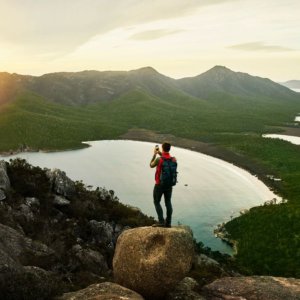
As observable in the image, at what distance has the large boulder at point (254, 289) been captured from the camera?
15.6 m

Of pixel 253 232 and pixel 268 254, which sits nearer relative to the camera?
pixel 268 254

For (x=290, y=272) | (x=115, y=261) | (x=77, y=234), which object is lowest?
(x=290, y=272)

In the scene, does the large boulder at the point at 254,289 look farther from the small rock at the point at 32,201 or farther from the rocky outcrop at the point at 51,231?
the small rock at the point at 32,201

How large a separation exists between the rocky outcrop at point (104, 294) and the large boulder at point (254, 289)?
352cm

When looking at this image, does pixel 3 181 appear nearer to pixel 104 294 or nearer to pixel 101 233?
pixel 101 233

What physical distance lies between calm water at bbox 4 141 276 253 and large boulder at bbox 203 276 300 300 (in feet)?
98.1

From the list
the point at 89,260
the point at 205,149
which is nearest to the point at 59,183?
the point at 89,260

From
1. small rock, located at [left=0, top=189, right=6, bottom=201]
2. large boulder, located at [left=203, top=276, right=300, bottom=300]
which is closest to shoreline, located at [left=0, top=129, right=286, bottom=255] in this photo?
small rock, located at [left=0, top=189, right=6, bottom=201]

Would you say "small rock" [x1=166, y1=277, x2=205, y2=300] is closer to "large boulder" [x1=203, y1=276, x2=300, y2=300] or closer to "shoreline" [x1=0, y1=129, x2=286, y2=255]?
"large boulder" [x1=203, y1=276, x2=300, y2=300]

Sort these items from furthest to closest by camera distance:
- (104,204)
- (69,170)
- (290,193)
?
(69,170) < (290,193) < (104,204)

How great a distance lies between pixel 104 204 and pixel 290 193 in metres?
48.6

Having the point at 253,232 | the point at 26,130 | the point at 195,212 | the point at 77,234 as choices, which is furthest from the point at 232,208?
the point at 26,130

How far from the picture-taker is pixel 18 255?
1958cm

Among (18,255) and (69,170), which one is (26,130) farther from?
(18,255)
